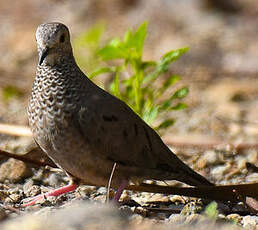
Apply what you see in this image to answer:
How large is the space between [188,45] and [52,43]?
231 inches

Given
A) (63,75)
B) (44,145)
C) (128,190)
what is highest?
(63,75)

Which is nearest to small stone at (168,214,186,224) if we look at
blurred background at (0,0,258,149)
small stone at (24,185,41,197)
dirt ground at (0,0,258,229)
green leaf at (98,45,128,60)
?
dirt ground at (0,0,258,229)

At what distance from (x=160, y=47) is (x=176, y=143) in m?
4.20

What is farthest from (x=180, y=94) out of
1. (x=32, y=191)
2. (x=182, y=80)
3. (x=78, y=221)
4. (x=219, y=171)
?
(x=182, y=80)

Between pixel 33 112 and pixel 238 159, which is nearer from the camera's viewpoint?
pixel 33 112

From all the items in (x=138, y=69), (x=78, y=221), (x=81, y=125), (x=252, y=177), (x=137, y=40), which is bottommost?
(x=252, y=177)

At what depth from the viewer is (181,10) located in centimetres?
1147

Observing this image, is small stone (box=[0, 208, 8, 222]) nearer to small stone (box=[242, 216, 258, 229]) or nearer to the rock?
the rock

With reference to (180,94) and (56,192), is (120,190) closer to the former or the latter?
(56,192)

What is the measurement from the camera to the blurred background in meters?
7.65

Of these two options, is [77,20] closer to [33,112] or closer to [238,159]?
[238,159]

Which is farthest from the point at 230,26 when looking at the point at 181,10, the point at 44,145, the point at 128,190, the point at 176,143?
the point at 44,145

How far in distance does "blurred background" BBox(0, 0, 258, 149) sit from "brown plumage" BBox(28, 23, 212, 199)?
2.11m

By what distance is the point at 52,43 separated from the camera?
457 centimetres
